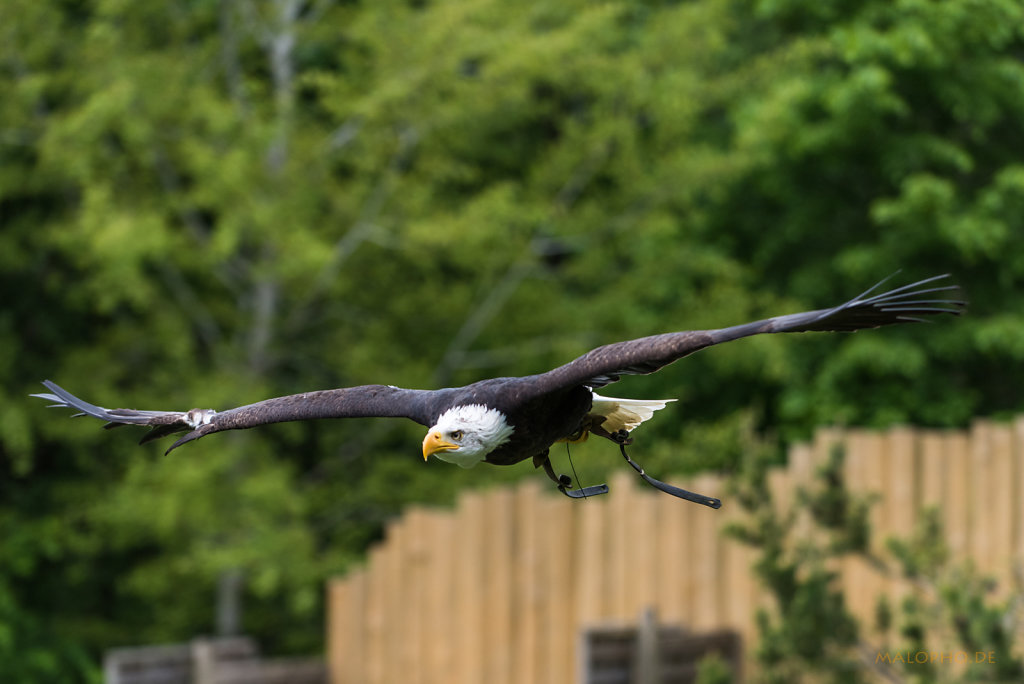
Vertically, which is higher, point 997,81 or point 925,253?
point 997,81

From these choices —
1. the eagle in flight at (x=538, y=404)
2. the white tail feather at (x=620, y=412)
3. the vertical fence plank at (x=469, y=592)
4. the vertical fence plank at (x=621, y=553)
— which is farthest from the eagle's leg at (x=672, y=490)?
the vertical fence plank at (x=469, y=592)

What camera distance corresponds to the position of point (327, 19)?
35.8ft

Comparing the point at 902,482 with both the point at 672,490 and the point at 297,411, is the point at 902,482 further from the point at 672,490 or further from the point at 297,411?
the point at 297,411

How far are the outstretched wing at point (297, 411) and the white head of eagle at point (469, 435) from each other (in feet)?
0.61

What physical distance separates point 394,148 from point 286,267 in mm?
1300

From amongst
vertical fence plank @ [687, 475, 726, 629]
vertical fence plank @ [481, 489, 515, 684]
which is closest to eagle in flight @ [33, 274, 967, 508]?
vertical fence plank @ [687, 475, 726, 629]

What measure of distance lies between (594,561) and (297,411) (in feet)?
15.6

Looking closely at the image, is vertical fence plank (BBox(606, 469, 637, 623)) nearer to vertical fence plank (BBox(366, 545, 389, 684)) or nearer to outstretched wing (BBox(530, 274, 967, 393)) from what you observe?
vertical fence plank (BBox(366, 545, 389, 684))

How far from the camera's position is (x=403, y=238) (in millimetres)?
9969

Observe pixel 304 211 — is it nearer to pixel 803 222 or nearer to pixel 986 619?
pixel 803 222

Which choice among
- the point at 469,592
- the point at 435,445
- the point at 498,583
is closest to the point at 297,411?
the point at 435,445

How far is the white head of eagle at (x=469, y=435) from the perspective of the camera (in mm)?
3379

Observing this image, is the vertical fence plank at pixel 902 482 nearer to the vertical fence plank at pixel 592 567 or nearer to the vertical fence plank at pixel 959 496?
the vertical fence plank at pixel 959 496

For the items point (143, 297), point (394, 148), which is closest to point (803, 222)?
point (394, 148)
